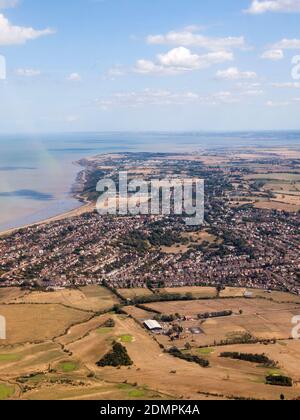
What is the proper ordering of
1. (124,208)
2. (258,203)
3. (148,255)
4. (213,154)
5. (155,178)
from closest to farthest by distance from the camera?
(148,255) < (124,208) < (258,203) < (155,178) < (213,154)

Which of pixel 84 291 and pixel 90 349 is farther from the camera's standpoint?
pixel 84 291

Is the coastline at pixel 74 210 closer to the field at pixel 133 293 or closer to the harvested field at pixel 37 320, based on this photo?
the field at pixel 133 293

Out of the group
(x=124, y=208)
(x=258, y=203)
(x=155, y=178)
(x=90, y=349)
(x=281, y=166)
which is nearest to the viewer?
(x=90, y=349)

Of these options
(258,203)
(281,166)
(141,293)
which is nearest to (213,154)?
(281,166)

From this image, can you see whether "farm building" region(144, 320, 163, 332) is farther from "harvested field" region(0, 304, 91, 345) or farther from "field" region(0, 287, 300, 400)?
"harvested field" region(0, 304, 91, 345)

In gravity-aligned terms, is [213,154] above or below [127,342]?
above

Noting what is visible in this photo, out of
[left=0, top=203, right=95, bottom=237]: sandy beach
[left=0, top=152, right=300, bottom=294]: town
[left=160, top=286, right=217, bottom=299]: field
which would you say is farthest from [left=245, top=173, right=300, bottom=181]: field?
[left=160, top=286, right=217, bottom=299]: field

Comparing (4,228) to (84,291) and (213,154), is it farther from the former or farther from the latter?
(213,154)

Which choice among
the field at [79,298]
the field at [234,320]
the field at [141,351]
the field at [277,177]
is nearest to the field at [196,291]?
the field at [141,351]
